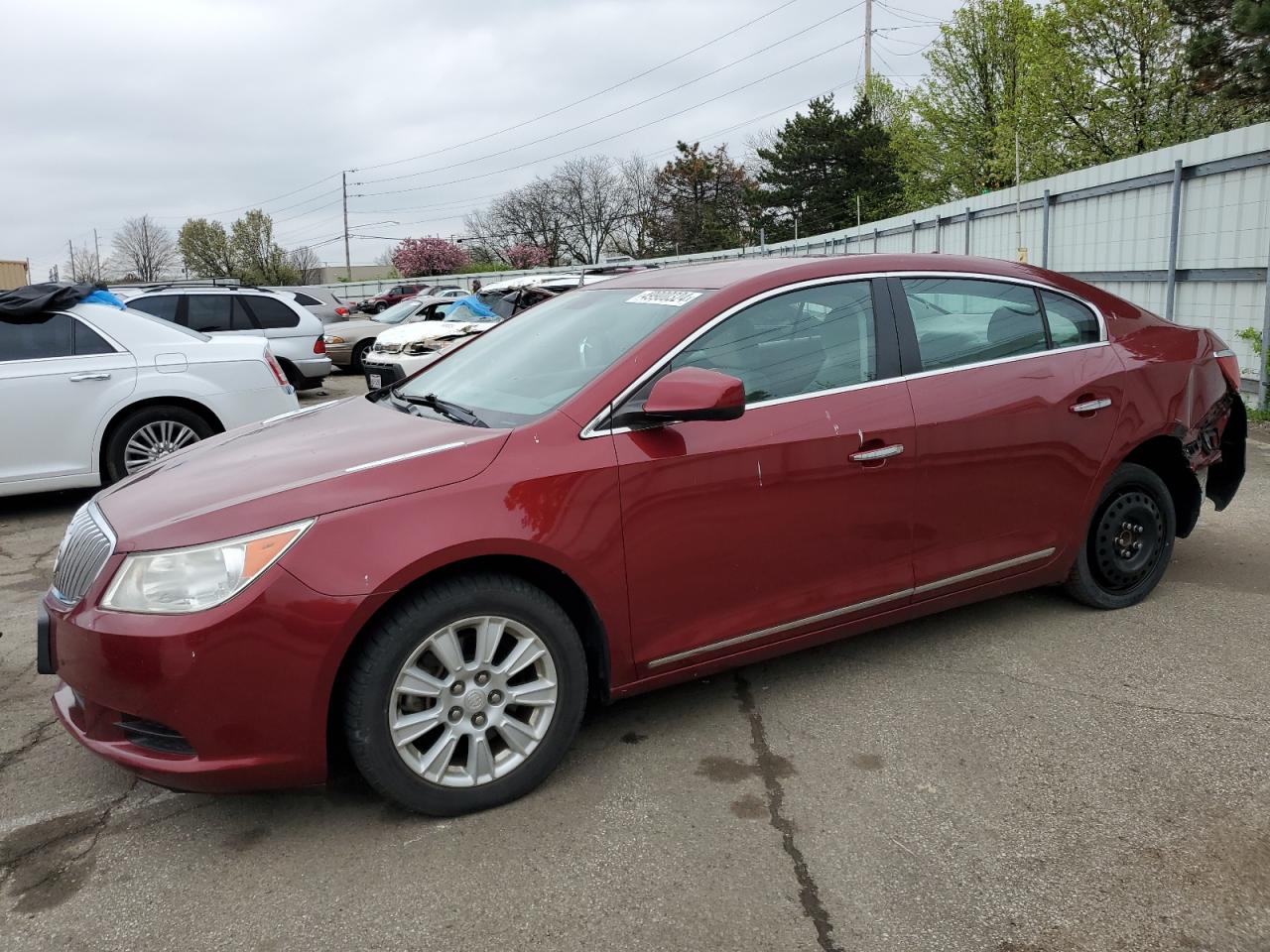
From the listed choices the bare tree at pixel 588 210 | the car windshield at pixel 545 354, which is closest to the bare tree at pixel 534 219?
the bare tree at pixel 588 210

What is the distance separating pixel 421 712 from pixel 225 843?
716 mm

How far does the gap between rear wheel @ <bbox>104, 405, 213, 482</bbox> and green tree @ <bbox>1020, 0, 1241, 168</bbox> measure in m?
23.1

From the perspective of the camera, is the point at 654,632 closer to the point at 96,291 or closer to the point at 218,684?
the point at 218,684

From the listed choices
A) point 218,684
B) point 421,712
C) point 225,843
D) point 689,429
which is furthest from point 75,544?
point 689,429

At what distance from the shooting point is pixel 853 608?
11.8 feet

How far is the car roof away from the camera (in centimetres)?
362

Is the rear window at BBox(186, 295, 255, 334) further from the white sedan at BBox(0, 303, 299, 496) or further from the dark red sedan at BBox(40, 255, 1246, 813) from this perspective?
the dark red sedan at BBox(40, 255, 1246, 813)

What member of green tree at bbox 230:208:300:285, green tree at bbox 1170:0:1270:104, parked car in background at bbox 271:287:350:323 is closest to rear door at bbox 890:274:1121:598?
green tree at bbox 1170:0:1270:104

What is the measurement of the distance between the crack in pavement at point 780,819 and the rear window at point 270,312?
11.7 metres

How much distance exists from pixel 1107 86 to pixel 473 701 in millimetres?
26980

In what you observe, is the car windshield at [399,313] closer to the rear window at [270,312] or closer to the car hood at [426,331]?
the car hood at [426,331]

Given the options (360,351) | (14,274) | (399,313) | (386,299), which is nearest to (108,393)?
(360,351)

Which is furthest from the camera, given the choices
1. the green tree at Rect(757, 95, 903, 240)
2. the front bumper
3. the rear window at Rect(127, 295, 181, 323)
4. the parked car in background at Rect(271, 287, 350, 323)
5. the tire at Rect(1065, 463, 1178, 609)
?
the green tree at Rect(757, 95, 903, 240)

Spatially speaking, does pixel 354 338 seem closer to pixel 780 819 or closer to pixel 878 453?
pixel 878 453
